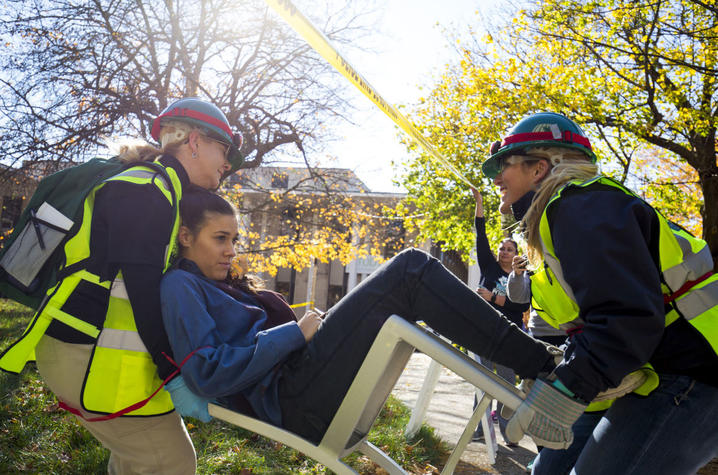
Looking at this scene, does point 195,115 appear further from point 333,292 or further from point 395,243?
point 333,292

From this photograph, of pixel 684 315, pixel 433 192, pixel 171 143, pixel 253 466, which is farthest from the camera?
pixel 433 192

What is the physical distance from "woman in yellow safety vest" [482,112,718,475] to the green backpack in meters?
1.47

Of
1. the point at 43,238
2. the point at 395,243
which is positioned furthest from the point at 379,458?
the point at 395,243

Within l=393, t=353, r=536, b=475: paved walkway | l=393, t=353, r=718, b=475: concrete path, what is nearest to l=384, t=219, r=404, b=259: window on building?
l=393, t=353, r=536, b=475: paved walkway

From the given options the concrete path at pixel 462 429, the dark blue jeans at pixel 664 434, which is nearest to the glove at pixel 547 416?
the dark blue jeans at pixel 664 434

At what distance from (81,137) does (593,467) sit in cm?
950

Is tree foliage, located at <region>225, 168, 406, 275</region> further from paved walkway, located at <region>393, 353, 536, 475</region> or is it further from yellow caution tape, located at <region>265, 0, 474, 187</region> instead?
yellow caution tape, located at <region>265, 0, 474, 187</region>

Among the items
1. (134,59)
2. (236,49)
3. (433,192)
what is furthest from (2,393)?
(433,192)

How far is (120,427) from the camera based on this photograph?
6.25ft

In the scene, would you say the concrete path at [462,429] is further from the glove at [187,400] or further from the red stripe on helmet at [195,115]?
the red stripe on helmet at [195,115]

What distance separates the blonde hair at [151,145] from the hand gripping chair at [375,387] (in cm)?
103

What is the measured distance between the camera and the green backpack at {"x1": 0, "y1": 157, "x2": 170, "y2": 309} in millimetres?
1894

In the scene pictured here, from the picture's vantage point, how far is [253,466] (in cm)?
Answer: 344

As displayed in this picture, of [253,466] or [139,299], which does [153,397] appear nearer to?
[139,299]
